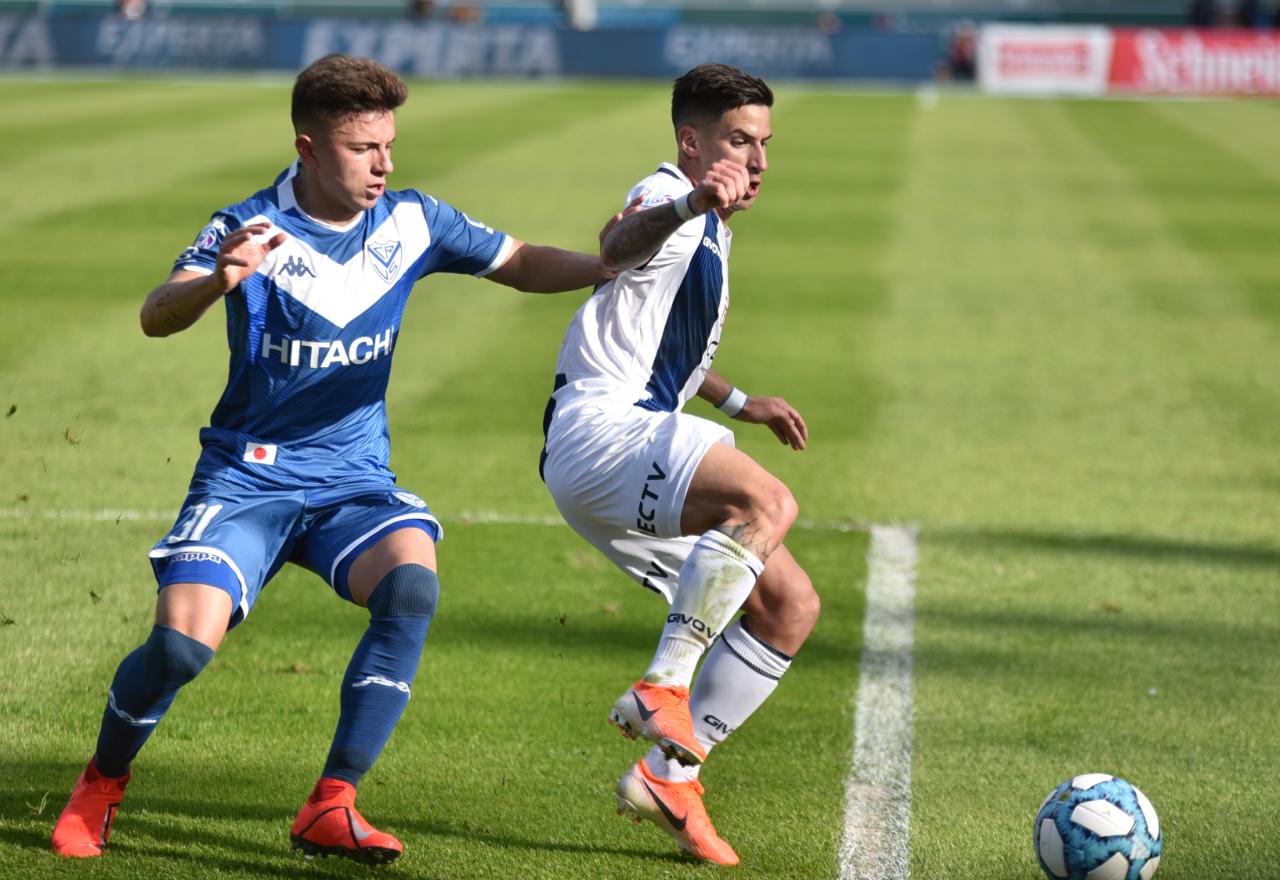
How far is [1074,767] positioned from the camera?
4.88 metres

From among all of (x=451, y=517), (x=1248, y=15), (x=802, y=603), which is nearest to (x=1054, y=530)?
(x=451, y=517)

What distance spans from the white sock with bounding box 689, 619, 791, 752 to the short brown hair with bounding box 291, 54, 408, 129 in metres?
1.73

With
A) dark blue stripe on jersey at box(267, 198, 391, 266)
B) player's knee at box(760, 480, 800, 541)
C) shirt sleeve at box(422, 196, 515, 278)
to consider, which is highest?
dark blue stripe on jersey at box(267, 198, 391, 266)

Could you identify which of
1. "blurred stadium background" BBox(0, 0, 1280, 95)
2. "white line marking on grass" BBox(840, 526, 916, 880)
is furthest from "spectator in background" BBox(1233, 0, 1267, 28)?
"white line marking on grass" BBox(840, 526, 916, 880)

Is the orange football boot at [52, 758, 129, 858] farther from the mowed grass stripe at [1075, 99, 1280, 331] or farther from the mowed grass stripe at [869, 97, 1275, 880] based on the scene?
the mowed grass stripe at [1075, 99, 1280, 331]

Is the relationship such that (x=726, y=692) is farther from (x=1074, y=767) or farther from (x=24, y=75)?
(x=24, y=75)

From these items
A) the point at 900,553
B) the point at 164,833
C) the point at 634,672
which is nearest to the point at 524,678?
the point at 634,672

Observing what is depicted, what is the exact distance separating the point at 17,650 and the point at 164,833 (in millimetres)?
1632

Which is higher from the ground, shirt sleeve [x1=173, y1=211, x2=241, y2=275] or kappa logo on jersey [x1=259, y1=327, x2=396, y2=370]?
shirt sleeve [x1=173, y1=211, x2=241, y2=275]

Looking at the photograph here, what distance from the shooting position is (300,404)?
14.4ft

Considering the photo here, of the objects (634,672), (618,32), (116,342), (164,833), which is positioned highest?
(164,833)

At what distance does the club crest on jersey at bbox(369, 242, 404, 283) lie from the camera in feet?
14.7

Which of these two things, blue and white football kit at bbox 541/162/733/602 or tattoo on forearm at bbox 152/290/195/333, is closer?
tattoo on forearm at bbox 152/290/195/333

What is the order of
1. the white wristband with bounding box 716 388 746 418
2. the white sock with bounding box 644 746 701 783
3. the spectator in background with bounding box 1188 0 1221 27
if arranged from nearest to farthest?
the white sock with bounding box 644 746 701 783 < the white wristband with bounding box 716 388 746 418 < the spectator in background with bounding box 1188 0 1221 27
